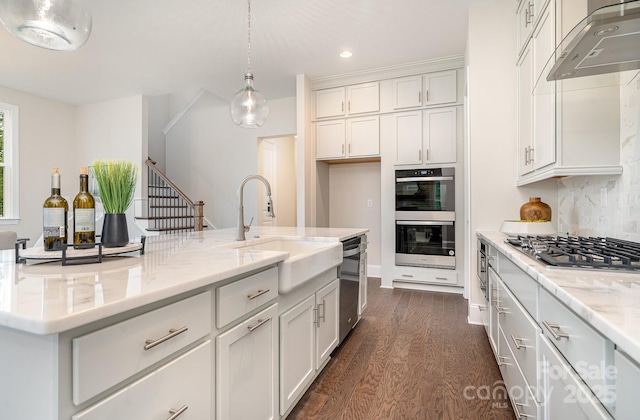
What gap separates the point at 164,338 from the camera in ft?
2.78

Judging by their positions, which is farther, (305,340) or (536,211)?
(536,211)

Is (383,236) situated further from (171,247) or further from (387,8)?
(171,247)

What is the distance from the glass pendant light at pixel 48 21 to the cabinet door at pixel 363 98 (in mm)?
3386

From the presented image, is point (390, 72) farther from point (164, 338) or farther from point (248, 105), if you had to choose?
point (164, 338)

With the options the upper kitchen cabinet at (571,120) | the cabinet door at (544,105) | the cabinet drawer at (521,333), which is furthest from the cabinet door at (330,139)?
the cabinet drawer at (521,333)

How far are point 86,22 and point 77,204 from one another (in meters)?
0.87

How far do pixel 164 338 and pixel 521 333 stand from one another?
138cm

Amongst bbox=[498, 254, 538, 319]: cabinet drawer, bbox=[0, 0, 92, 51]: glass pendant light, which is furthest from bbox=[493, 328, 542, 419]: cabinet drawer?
bbox=[0, 0, 92, 51]: glass pendant light

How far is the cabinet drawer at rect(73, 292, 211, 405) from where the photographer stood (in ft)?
2.21

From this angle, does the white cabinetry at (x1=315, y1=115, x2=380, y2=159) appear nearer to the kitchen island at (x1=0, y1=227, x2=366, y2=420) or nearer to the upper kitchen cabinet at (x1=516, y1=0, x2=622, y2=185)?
the upper kitchen cabinet at (x1=516, y1=0, x2=622, y2=185)

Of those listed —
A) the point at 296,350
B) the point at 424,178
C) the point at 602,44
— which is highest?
the point at 602,44

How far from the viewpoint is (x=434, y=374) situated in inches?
82.0

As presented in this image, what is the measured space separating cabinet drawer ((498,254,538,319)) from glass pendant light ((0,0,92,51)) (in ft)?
7.13

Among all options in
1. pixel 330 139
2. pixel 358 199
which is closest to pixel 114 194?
pixel 330 139
